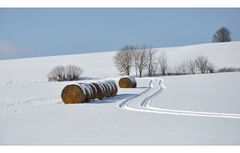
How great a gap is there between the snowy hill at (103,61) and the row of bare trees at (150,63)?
5.24 ft

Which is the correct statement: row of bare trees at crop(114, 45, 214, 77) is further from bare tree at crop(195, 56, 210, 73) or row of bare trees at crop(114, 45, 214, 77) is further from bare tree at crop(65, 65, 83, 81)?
bare tree at crop(65, 65, 83, 81)

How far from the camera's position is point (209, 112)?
455 inches

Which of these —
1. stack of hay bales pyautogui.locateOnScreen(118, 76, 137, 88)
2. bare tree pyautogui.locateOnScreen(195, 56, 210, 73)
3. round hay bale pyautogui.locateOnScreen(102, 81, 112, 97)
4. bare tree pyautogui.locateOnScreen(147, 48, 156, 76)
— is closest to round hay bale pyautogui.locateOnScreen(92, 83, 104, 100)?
round hay bale pyautogui.locateOnScreen(102, 81, 112, 97)

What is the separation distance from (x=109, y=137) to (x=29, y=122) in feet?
9.71

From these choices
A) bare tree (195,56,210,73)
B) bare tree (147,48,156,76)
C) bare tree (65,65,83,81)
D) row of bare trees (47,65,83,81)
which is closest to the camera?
row of bare trees (47,65,83,81)

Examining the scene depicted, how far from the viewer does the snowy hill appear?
59.8 meters

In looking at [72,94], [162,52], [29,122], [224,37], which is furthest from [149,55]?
[29,122]

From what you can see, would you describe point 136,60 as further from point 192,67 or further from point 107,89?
point 107,89

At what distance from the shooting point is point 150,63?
219 ft

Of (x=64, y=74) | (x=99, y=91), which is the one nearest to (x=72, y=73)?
(x=64, y=74)

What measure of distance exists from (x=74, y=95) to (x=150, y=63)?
52079 mm

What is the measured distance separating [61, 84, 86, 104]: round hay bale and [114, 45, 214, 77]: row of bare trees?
40.7m

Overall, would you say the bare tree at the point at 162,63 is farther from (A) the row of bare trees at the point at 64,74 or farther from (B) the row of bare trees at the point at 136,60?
(A) the row of bare trees at the point at 64,74

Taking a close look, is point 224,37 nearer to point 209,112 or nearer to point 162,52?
point 162,52
